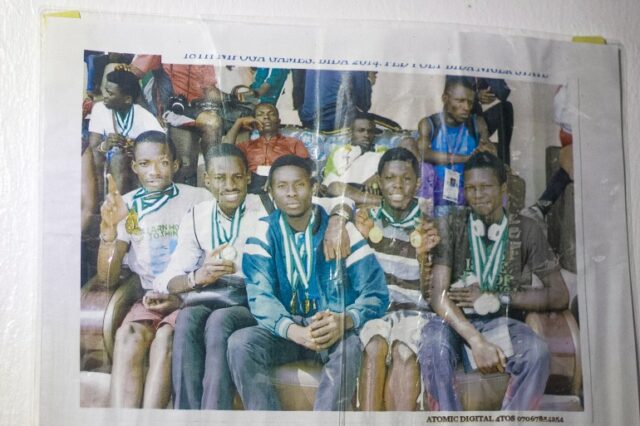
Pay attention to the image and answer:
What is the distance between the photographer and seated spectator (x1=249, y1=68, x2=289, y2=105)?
0.56m

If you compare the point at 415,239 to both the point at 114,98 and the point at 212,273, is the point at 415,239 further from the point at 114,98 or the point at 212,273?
the point at 114,98

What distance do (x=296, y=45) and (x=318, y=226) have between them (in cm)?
15

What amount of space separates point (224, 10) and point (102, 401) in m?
0.34

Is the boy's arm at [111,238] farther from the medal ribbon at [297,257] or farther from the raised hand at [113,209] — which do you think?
the medal ribbon at [297,257]

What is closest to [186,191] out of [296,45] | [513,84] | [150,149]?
[150,149]

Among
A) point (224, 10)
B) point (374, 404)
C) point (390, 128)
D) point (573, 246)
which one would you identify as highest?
point (224, 10)

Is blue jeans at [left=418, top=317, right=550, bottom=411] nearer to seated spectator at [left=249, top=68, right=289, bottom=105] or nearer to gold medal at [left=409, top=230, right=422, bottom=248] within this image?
gold medal at [left=409, top=230, right=422, bottom=248]

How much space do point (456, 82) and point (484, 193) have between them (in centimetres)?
10

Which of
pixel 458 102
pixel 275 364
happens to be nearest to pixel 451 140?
pixel 458 102

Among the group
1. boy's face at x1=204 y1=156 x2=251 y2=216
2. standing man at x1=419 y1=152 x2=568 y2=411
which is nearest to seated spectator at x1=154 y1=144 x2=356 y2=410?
boy's face at x1=204 y1=156 x2=251 y2=216

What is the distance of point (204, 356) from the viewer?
0.54 meters

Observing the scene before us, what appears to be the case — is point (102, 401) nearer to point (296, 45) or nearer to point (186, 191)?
point (186, 191)

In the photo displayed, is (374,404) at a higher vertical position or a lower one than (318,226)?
lower

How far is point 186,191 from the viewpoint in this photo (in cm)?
55
